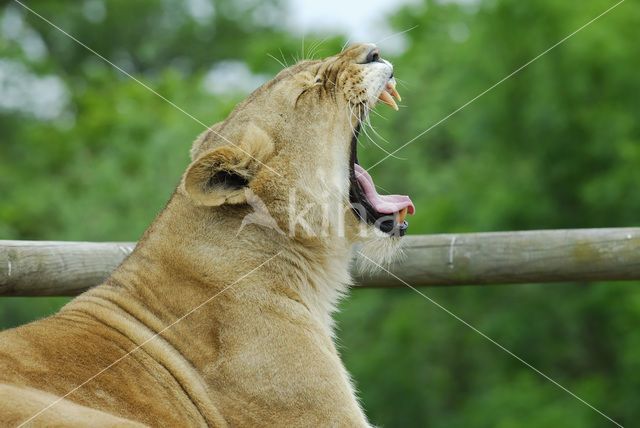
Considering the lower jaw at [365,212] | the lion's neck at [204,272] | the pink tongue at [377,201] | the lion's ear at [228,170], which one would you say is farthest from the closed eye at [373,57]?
the lion's neck at [204,272]

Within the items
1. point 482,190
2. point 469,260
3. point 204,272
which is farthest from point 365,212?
point 482,190

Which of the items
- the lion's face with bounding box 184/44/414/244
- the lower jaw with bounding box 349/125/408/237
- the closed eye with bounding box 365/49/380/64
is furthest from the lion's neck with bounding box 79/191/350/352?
the closed eye with bounding box 365/49/380/64

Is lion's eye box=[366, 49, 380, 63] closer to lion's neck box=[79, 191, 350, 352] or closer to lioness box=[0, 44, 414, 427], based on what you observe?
lioness box=[0, 44, 414, 427]

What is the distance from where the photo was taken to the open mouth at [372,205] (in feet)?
13.0

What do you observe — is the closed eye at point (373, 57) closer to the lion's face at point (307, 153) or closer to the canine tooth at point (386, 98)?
the lion's face at point (307, 153)

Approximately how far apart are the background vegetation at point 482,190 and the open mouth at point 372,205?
26.5 feet

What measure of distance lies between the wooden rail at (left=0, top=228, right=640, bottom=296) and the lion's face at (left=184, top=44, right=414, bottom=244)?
44cm

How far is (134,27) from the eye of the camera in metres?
38.2

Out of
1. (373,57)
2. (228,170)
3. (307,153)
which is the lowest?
(228,170)

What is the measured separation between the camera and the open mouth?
155 inches

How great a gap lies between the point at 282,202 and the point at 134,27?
36.4m

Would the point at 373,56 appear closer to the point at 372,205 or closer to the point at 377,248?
the point at 372,205

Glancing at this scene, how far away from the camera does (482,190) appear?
617 inches

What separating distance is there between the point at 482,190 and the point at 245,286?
494 inches
